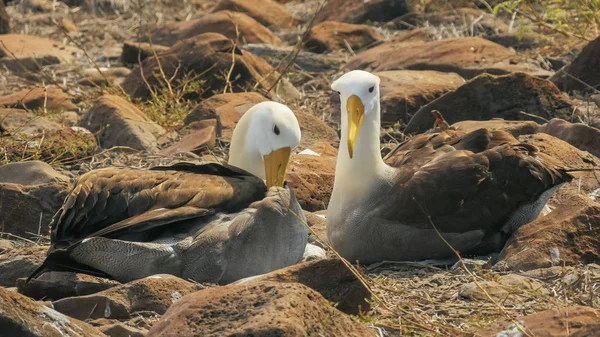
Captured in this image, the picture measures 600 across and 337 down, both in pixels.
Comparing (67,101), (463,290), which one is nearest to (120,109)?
(67,101)

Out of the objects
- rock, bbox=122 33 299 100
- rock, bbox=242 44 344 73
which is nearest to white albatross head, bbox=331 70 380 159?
rock, bbox=122 33 299 100

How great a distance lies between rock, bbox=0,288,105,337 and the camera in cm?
422

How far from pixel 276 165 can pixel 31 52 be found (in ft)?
23.8

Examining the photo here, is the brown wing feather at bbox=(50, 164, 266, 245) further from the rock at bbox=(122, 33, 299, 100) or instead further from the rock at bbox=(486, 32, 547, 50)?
the rock at bbox=(486, 32, 547, 50)

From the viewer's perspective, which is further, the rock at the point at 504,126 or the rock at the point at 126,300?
the rock at the point at 504,126

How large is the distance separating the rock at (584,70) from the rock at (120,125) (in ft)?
11.2

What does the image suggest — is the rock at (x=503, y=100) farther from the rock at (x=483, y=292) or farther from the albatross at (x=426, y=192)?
the rock at (x=483, y=292)

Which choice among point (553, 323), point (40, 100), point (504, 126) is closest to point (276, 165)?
point (504, 126)

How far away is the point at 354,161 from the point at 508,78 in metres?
2.74

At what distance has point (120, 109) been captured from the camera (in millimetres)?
9984

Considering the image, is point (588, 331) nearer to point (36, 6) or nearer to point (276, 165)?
point (276, 165)

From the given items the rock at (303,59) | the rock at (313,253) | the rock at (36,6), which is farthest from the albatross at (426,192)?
the rock at (36,6)

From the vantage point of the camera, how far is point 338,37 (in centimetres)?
1380

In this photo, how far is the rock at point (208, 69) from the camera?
11367mm
